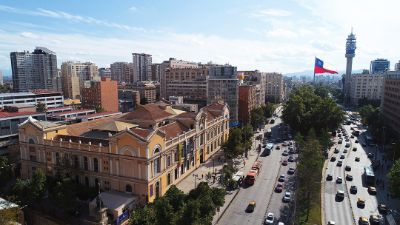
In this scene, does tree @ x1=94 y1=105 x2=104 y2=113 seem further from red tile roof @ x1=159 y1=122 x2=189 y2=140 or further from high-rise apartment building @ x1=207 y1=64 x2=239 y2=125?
red tile roof @ x1=159 y1=122 x2=189 y2=140

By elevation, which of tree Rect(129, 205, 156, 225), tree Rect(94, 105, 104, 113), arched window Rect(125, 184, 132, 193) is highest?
tree Rect(94, 105, 104, 113)

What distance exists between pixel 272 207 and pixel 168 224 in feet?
72.4

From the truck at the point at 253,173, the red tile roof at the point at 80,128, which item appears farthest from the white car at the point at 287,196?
the red tile roof at the point at 80,128

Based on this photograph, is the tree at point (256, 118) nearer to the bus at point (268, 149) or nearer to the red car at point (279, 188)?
the bus at point (268, 149)

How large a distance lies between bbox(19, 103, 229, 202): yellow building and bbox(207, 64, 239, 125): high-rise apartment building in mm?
34835

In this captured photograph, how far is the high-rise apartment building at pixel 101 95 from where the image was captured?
147m

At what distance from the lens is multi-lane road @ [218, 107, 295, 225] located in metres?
50.2

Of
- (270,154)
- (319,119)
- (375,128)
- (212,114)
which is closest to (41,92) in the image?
(212,114)

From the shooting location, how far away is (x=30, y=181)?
54312 millimetres

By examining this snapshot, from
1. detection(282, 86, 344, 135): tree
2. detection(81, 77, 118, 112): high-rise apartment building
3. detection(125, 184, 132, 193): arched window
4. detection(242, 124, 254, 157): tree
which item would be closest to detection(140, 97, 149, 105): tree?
detection(81, 77, 118, 112): high-rise apartment building

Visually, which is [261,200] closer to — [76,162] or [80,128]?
[76,162]

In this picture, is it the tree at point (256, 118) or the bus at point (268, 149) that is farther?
the tree at point (256, 118)

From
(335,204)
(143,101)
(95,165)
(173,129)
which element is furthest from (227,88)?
(143,101)

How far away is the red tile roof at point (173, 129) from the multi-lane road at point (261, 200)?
1856cm
